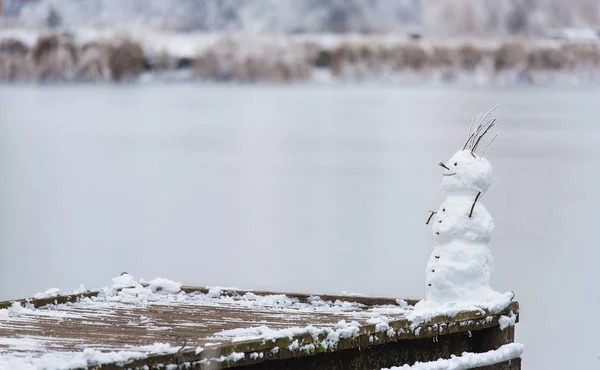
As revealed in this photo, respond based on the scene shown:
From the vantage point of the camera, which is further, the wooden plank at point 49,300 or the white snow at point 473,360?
the wooden plank at point 49,300

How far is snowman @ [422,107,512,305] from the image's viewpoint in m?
7.95

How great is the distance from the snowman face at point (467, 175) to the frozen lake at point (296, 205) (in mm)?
4902

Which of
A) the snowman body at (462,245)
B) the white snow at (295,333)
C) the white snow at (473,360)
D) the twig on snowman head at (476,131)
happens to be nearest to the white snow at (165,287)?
the white snow at (295,333)

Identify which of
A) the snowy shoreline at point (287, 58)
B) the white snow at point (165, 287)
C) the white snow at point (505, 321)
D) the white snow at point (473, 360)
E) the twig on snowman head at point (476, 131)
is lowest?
the white snow at point (473, 360)

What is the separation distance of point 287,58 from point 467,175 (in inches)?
3087

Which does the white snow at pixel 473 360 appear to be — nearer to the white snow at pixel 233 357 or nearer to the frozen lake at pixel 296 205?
the white snow at pixel 233 357

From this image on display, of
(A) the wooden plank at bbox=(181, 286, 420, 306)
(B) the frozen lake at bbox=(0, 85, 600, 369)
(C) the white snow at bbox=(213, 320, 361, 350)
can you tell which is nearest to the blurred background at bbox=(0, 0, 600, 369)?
(B) the frozen lake at bbox=(0, 85, 600, 369)

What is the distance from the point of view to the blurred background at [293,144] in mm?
21438

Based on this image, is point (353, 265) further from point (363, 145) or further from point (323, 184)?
point (363, 145)

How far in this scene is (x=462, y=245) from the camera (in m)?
7.99

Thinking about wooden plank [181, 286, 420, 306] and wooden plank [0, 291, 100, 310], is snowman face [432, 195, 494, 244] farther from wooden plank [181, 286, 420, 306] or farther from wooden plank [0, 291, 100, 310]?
wooden plank [0, 291, 100, 310]

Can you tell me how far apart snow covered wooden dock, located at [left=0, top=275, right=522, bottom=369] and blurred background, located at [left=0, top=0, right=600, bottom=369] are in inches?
194

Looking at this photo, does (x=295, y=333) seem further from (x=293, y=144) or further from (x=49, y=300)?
(x=293, y=144)

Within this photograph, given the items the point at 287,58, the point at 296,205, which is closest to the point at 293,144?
the point at 296,205
